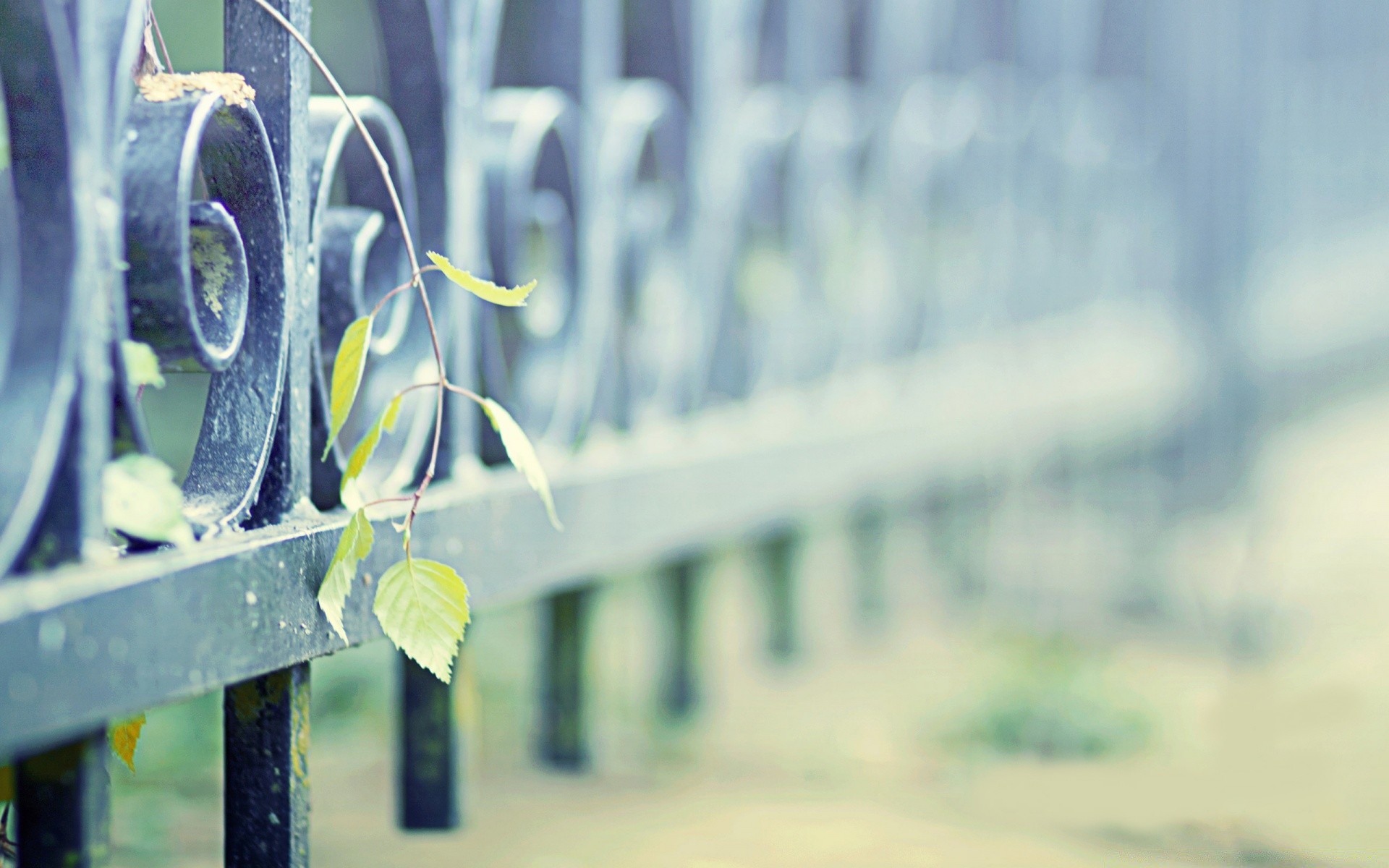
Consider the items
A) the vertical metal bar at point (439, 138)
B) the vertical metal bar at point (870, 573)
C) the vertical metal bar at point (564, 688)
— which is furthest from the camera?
the vertical metal bar at point (870, 573)

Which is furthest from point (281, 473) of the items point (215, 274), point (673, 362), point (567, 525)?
point (673, 362)

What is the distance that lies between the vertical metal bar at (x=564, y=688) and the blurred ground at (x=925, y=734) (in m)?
0.05

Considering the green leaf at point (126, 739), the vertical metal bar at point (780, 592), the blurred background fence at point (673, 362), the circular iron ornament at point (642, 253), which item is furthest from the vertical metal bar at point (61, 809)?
the vertical metal bar at point (780, 592)

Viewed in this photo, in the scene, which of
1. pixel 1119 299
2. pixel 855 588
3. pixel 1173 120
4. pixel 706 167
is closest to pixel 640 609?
pixel 855 588

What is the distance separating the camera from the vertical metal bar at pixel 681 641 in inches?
98.8

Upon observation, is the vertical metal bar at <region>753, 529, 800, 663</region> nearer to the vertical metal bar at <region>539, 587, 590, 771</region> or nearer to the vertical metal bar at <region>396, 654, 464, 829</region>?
the vertical metal bar at <region>539, 587, 590, 771</region>

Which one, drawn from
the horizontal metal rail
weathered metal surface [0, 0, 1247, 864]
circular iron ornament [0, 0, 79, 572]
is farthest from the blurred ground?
circular iron ornament [0, 0, 79, 572]

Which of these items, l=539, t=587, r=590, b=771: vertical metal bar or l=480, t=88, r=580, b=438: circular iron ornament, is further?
l=539, t=587, r=590, b=771: vertical metal bar

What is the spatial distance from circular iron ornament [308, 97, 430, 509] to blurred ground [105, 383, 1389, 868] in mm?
452

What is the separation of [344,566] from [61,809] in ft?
0.88

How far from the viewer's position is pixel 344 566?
1057 millimetres

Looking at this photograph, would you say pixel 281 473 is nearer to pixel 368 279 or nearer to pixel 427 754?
pixel 368 279

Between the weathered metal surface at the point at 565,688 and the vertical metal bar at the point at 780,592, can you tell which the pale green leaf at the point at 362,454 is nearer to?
the weathered metal surface at the point at 565,688

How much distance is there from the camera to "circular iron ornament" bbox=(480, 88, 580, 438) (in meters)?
A: 1.57
